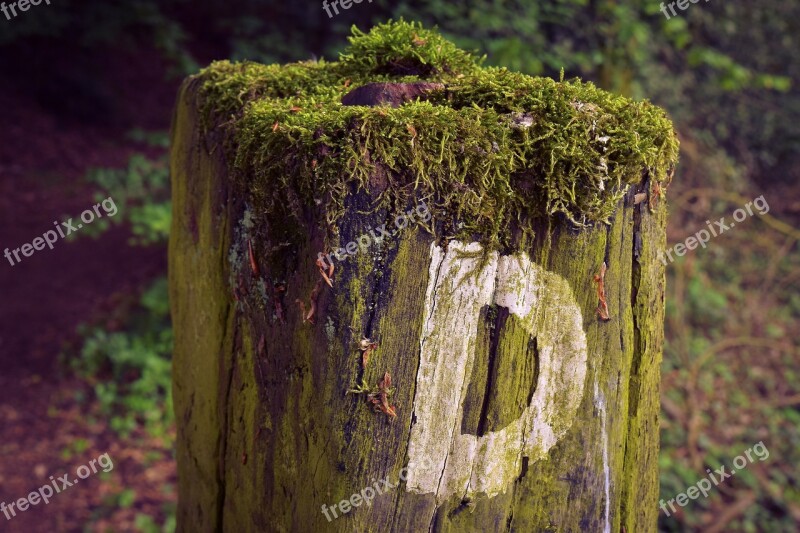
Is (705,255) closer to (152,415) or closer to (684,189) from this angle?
(684,189)

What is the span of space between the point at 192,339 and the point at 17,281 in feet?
16.9

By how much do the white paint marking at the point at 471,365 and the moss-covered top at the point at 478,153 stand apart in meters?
0.10

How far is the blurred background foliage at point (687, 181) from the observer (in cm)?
492

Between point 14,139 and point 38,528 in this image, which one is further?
point 14,139

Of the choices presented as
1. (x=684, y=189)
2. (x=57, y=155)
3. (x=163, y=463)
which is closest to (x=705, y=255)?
(x=684, y=189)

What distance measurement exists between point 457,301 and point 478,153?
0.34 metres

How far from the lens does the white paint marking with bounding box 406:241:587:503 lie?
1.42 m

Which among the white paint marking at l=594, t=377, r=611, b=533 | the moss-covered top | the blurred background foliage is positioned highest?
the blurred background foliage

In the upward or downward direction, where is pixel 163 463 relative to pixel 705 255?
downward

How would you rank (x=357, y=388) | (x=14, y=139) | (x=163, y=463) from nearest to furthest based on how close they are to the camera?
(x=357, y=388) → (x=163, y=463) → (x=14, y=139)

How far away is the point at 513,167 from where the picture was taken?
1420 mm

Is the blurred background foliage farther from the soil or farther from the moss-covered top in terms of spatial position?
the moss-covered top

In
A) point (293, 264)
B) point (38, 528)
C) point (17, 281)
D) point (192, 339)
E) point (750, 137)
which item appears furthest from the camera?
point (750, 137)

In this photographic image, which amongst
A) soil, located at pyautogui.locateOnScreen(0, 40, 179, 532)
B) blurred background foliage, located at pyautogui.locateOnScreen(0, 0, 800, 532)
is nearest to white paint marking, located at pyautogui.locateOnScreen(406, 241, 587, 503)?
blurred background foliage, located at pyautogui.locateOnScreen(0, 0, 800, 532)
